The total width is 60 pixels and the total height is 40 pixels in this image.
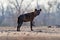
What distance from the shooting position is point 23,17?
46.8ft

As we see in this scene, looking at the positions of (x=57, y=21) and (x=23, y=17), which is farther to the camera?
(x=57, y=21)

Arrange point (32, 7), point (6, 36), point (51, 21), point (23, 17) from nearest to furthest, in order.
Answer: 1. point (6, 36)
2. point (23, 17)
3. point (32, 7)
4. point (51, 21)

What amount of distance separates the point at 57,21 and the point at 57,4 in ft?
4.31

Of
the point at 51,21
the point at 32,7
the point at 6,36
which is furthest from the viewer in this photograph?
the point at 51,21

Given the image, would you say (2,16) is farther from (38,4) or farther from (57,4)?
(57,4)

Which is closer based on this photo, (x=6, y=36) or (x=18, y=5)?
(x=6, y=36)

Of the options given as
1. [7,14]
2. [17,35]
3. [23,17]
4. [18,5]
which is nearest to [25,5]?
[18,5]

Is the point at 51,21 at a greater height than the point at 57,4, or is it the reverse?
the point at 57,4

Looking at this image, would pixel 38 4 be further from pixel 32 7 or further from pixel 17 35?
pixel 17 35

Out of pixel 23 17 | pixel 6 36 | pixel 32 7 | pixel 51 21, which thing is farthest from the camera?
pixel 51 21

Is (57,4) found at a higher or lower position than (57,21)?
higher

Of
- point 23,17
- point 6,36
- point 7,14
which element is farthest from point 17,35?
point 7,14

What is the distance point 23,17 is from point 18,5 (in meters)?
5.19

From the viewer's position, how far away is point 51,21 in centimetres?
2045
